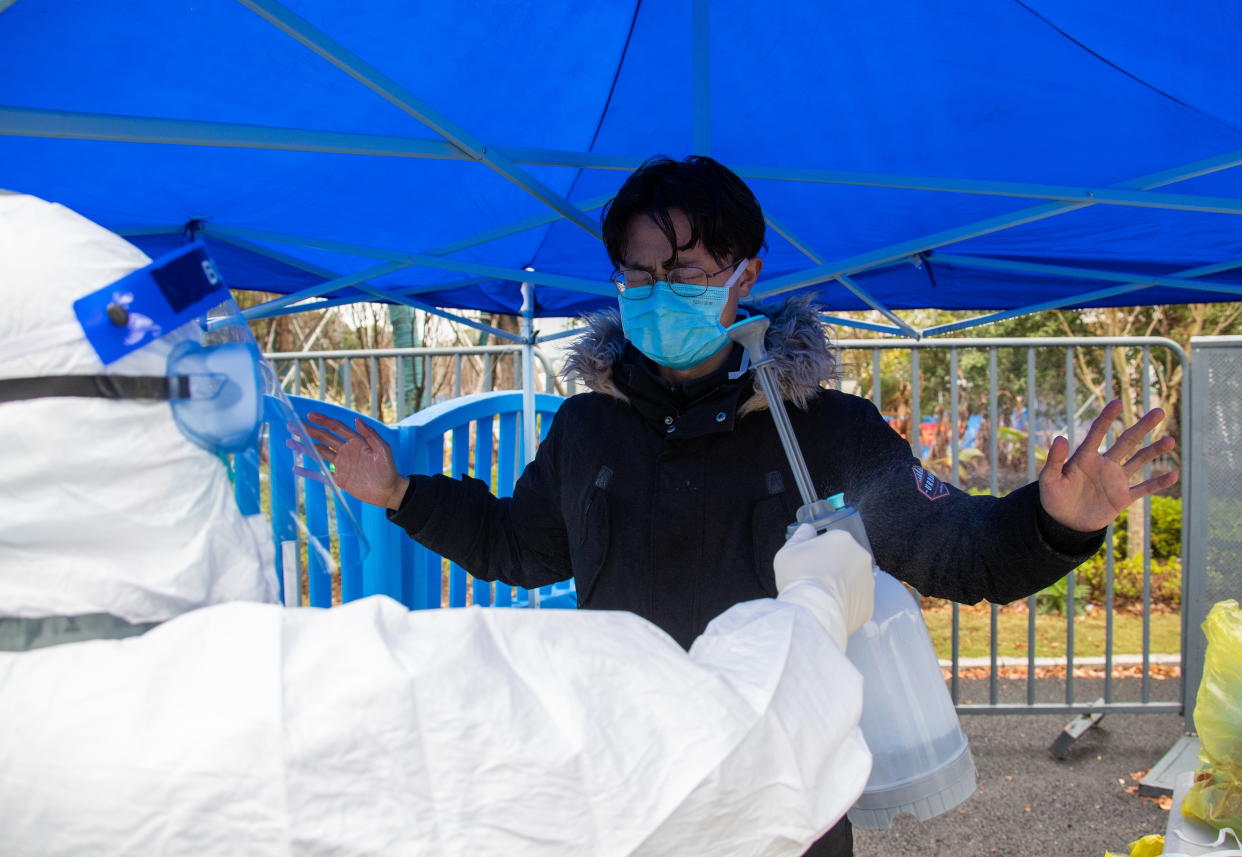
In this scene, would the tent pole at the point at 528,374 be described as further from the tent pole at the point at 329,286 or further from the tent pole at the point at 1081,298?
the tent pole at the point at 1081,298

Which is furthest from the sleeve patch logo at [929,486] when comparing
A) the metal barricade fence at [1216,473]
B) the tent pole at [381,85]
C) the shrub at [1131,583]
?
the shrub at [1131,583]

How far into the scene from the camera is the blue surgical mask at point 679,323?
1.78 metres

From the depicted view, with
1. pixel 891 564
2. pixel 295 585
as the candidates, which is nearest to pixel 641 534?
pixel 891 564

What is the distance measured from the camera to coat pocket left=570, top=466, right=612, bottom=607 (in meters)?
1.83

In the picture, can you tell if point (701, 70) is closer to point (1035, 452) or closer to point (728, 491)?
point (728, 491)

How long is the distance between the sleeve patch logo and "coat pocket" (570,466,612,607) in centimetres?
57

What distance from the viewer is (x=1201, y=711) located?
2146 mm

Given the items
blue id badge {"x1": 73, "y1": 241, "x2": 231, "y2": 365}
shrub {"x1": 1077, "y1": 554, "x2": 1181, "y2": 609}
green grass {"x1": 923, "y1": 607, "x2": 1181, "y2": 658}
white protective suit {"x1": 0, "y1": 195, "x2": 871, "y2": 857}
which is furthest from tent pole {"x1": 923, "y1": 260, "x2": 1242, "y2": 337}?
shrub {"x1": 1077, "y1": 554, "x2": 1181, "y2": 609}

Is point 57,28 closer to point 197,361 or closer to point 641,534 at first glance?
point 197,361

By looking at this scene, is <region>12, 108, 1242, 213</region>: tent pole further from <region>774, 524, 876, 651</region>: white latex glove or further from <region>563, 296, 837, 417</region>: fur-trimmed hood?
<region>774, 524, 876, 651</region>: white latex glove

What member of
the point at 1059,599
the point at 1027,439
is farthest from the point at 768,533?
the point at 1059,599

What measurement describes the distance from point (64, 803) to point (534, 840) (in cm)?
36

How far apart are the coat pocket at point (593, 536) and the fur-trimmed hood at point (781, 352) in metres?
0.20

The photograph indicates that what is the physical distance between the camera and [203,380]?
95cm
